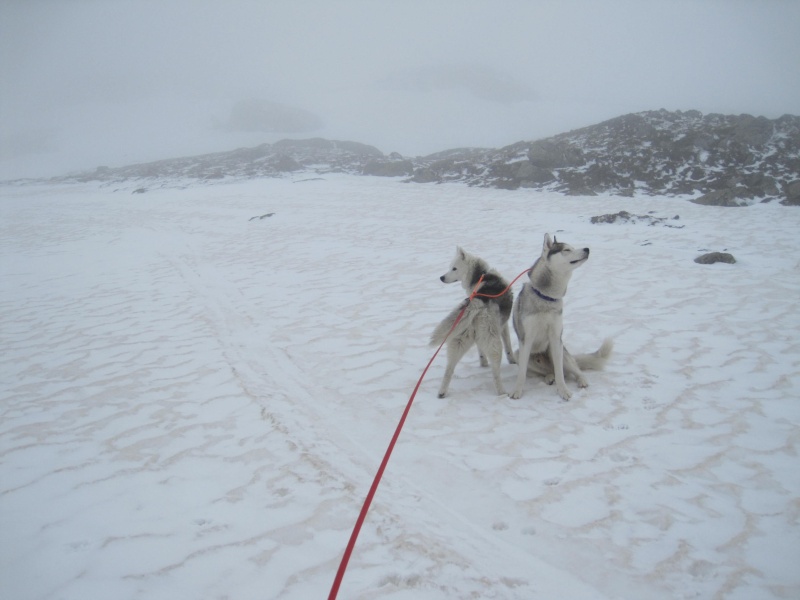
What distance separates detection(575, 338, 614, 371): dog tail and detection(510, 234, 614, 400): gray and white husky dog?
286mm

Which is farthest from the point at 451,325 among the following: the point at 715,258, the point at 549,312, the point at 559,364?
the point at 715,258

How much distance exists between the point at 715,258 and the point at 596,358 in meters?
7.21

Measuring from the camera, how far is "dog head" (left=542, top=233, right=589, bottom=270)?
4.26 m

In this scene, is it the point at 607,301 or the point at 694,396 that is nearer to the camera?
the point at 694,396

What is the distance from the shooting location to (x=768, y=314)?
663cm

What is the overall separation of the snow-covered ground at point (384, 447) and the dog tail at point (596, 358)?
106mm

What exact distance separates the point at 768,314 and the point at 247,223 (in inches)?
714

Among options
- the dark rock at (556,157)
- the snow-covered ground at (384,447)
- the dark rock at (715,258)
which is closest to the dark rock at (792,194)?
the snow-covered ground at (384,447)

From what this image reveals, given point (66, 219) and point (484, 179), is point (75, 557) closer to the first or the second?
point (66, 219)

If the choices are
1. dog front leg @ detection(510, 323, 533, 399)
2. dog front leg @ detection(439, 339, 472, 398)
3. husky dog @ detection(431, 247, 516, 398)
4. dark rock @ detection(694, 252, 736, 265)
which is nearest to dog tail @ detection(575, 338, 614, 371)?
dog front leg @ detection(510, 323, 533, 399)

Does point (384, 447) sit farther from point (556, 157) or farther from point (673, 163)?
point (556, 157)

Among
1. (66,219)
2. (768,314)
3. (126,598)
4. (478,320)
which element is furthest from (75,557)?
(66,219)

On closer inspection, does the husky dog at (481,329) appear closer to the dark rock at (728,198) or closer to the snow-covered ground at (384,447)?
the snow-covered ground at (384,447)

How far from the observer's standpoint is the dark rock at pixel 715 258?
9.48 meters
